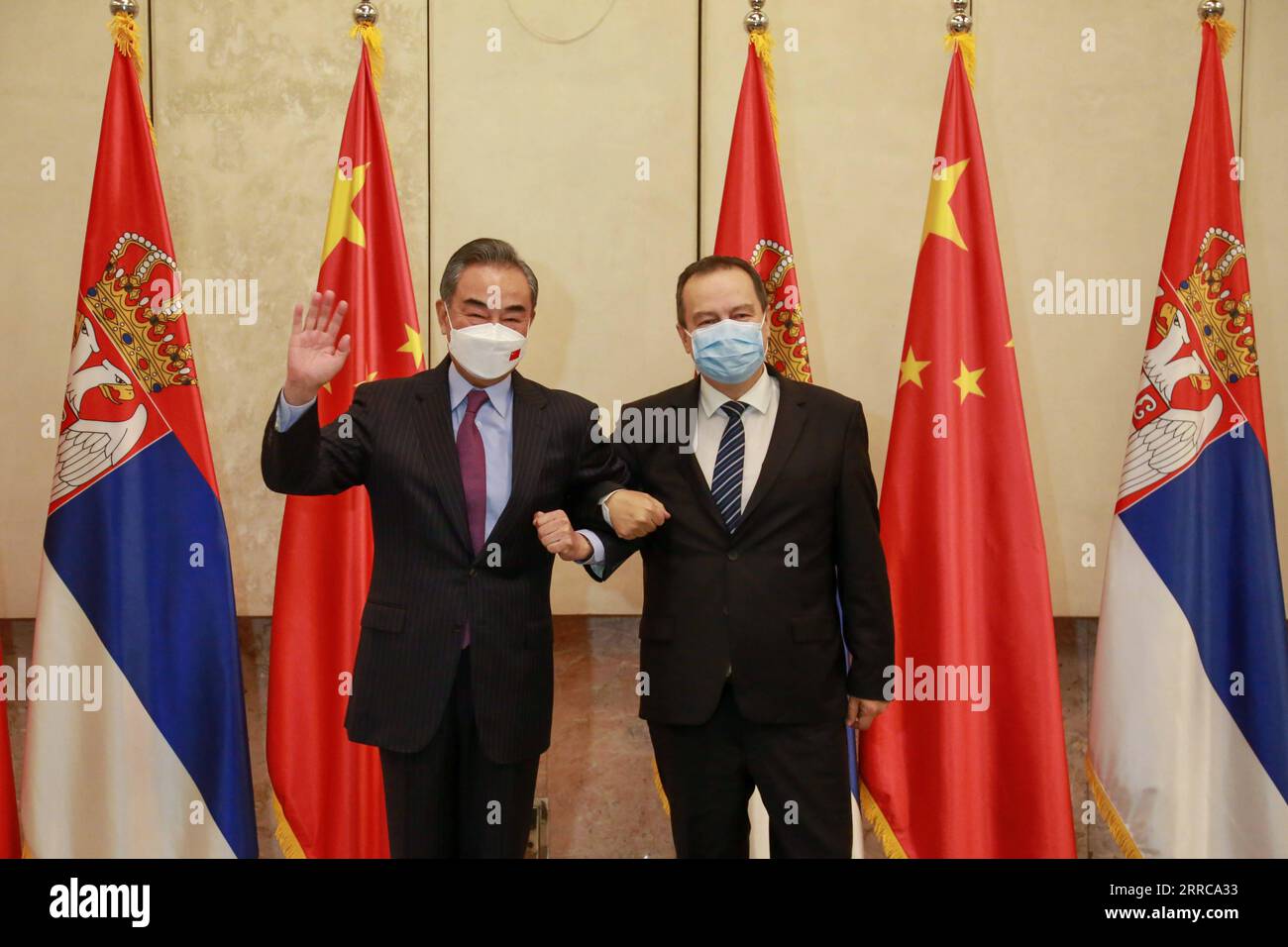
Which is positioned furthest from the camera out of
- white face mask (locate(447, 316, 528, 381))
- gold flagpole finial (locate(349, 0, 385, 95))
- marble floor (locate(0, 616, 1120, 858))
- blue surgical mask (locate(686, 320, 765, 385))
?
marble floor (locate(0, 616, 1120, 858))

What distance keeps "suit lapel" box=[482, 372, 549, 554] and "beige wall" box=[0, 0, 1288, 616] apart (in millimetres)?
1048

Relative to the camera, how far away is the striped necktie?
2174mm

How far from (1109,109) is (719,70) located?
122cm

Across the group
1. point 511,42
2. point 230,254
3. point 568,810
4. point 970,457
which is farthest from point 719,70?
point 568,810

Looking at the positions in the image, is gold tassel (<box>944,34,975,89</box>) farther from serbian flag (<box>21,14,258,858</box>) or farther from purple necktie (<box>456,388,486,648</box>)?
serbian flag (<box>21,14,258,858</box>)

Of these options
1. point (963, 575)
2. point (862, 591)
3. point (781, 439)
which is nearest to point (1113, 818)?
point (963, 575)

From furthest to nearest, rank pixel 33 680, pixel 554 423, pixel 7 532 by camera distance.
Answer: pixel 7 532
pixel 33 680
pixel 554 423

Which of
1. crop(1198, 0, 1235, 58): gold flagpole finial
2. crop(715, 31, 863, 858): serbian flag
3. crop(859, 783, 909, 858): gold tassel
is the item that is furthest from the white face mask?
crop(1198, 0, 1235, 58): gold flagpole finial

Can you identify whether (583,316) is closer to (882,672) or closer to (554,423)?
(554,423)

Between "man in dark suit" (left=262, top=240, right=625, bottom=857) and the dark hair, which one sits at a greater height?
the dark hair

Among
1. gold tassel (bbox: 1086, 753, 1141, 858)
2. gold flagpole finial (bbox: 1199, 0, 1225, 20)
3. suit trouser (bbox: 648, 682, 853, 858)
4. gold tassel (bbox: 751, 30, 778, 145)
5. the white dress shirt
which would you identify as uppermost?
gold flagpole finial (bbox: 1199, 0, 1225, 20)

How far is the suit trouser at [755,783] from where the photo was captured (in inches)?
83.5

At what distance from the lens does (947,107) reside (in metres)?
2.88

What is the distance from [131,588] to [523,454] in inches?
54.1
